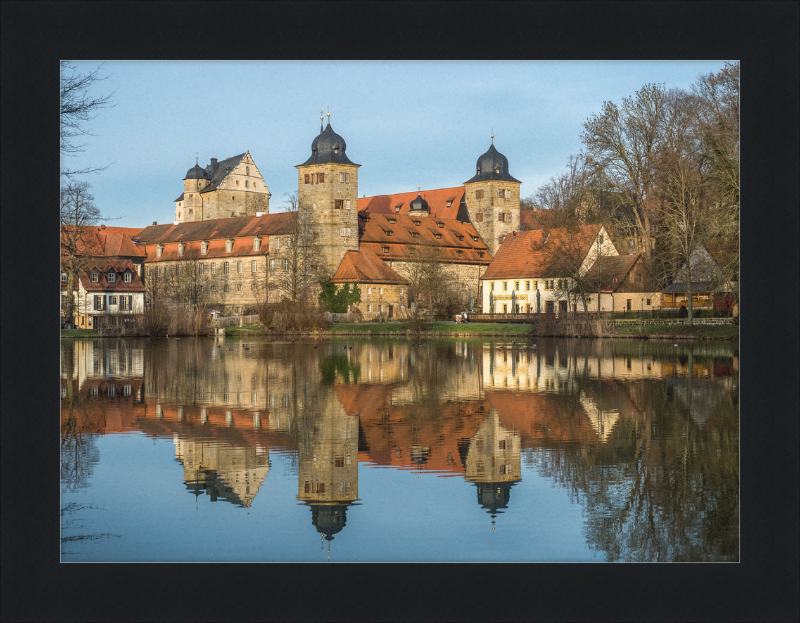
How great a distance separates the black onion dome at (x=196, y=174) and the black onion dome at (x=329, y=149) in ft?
101

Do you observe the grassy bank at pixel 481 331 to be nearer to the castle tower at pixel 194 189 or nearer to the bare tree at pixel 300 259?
the bare tree at pixel 300 259

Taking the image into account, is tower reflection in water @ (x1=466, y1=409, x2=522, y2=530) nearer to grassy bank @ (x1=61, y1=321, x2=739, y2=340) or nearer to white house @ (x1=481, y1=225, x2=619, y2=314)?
grassy bank @ (x1=61, y1=321, x2=739, y2=340)

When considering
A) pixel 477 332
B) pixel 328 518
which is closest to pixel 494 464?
pixel 328 518

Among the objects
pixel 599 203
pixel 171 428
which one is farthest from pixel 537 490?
pixel 599 203

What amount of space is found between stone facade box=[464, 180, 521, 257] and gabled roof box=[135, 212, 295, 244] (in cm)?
1927

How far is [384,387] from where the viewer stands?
1869 cm

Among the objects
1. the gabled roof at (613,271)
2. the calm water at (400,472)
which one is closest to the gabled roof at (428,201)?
the gabled roof at (613,271)

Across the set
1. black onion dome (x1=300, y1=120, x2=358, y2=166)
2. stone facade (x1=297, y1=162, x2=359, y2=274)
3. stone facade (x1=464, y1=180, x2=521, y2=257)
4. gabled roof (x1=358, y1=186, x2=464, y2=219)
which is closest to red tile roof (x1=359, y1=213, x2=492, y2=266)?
stone facade (x1=464, y1=180, x2=521, y2=257)

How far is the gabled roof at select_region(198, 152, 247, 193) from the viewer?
9638 centimetres

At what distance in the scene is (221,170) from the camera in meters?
98.0

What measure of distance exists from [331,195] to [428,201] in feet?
73.2

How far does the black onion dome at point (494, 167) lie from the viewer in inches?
3275

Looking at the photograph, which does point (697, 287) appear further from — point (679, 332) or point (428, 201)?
point (428, 201)
